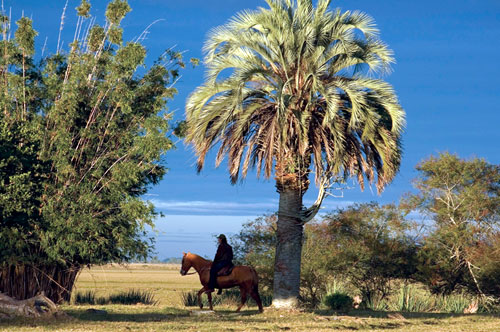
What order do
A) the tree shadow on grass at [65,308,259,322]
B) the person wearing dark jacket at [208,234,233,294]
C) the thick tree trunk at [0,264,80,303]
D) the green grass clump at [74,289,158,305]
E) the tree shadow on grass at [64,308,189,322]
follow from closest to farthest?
the tree shadow on grass at [64,308,189,322], the tree shadow on grass at [65,308,259,322], the person wearing dark jacket at [208,234,233,294], the thick tree trunk at [0,264,80,303], the green grass clump at [74,289,158,305]

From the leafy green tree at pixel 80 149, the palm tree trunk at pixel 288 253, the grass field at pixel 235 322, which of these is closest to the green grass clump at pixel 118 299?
the leafy green tree at pixel 80 149

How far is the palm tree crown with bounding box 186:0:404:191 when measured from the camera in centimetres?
2358

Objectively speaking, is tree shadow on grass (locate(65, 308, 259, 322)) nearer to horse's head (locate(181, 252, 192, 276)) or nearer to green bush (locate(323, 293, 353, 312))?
horse's head (locate(181, 252, 192, 276))

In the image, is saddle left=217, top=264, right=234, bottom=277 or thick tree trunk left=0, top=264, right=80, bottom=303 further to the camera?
thick tree trunk left=0, top=264, right=80, bottom=303

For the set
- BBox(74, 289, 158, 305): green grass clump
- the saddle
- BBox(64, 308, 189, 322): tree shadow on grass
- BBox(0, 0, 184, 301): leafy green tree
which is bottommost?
BBox(64, 308, 189, 322): tree shadow on grass

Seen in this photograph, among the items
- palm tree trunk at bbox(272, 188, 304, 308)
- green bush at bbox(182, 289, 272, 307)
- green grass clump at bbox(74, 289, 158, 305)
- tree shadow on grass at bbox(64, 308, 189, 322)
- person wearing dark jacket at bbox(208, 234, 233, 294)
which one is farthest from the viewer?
green bush at bbox(182, 289, 272, 307)

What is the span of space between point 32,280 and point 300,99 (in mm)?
12752

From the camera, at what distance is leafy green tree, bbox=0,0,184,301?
2366cm

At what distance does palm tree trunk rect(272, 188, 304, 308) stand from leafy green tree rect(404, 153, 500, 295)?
36.5 feet

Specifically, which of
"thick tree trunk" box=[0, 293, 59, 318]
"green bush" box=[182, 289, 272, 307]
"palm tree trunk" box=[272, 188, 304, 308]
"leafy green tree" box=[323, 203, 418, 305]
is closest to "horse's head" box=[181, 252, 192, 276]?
"palm tree trunk" box=[272, 188, 304, 308]

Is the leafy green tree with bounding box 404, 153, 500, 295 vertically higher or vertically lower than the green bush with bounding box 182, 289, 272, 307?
higher

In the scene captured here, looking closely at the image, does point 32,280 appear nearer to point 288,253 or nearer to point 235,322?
point 288,253

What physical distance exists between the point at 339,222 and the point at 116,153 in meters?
13.5

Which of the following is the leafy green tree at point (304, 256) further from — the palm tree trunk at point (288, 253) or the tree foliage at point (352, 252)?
the palm tree trunk at point (288, 253)
